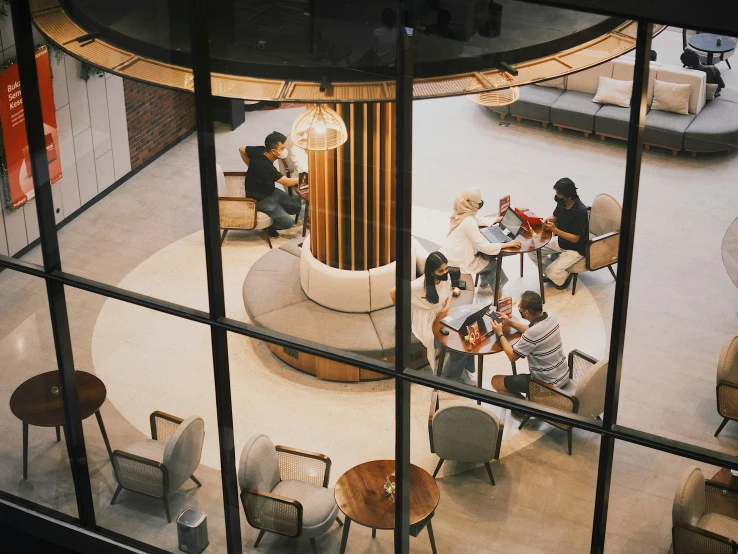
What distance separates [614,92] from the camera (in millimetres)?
5227

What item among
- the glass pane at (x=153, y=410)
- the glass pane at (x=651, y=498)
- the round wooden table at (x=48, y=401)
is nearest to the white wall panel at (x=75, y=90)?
the glass pane at (x=153, y=410)

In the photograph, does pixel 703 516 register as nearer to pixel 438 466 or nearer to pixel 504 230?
pixel 438 466

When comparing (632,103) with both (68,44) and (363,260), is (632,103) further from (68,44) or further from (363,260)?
(68,44)

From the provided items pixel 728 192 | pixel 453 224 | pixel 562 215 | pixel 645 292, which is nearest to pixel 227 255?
pixel 453 224

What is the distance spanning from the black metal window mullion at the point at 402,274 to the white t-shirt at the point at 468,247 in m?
0.24

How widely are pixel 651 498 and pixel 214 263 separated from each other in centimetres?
288

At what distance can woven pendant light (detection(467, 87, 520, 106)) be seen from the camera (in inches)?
220

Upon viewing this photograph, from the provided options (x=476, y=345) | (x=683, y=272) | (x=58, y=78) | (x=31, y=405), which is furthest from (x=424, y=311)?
(x=31, y=405)

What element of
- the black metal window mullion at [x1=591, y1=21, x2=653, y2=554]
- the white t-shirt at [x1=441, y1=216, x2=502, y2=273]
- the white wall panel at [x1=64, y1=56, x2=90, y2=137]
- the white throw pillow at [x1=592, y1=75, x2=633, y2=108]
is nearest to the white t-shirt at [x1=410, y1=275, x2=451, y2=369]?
the white t-shirt at [x1=441, y1=216, x2=502, y2=273]

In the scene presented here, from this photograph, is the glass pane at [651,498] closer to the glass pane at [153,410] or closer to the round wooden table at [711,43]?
the round wooden table at [711,43]

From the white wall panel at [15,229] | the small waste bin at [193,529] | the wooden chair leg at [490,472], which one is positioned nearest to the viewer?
the wooden chair leg at [490,472]

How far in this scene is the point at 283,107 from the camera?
20.5 ft

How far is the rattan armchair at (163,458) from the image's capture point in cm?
729

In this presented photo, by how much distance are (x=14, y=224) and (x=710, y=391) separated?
4.52m
